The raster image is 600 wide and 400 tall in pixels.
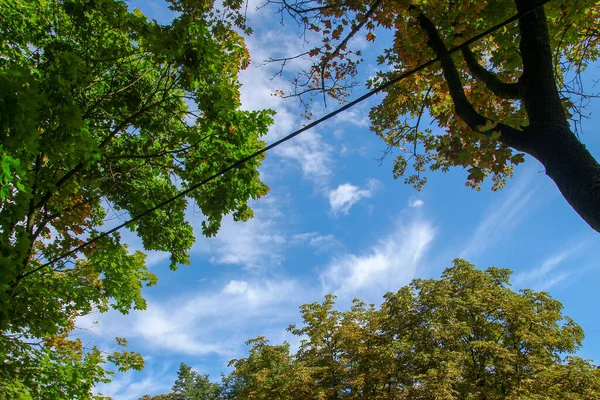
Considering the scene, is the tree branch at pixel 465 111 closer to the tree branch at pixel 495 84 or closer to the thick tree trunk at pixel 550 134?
the thick tree trunk at pixel 550 134

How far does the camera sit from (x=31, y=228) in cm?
620

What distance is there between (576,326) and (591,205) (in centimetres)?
1310

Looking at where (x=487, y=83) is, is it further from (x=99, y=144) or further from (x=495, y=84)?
(x=99, y=144)

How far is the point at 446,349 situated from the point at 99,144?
38.4ft

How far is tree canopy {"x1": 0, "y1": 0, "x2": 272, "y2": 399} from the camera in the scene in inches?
162

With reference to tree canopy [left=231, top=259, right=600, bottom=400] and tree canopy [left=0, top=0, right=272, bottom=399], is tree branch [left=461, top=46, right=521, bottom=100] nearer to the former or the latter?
tree canopy [left=0, top=0, right=272, bottom=399]

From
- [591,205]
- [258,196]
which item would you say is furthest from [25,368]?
[591,205]

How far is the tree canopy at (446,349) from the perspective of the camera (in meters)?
10.2

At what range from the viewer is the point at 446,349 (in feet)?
38.3

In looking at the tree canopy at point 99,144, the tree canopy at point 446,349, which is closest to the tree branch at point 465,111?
the tree canopy at point 99,144

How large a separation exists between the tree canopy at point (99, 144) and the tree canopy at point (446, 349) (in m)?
8.01

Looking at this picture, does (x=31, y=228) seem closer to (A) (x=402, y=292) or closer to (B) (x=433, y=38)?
(B) (x=433, y=38)

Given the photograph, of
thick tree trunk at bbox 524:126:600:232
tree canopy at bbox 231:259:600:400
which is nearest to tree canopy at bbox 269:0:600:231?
thick tree trunk at bbox 524:126:600:232

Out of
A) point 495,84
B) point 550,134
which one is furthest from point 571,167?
point 495,84
